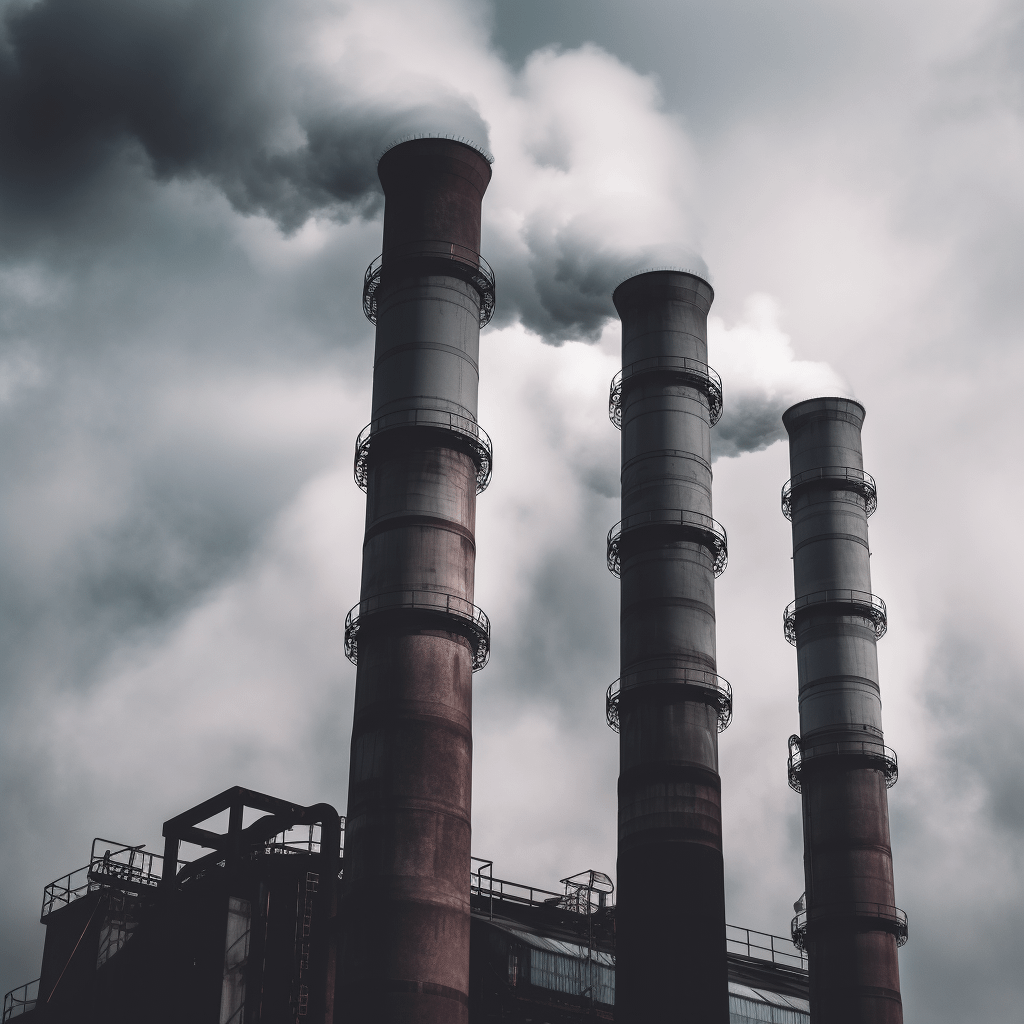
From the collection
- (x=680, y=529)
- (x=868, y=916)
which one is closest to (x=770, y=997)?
(x=868, y=916)

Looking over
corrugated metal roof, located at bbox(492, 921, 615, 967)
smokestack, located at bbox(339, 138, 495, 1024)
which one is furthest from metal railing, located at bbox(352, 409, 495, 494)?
corrugated metal roof, located at bbox(492, 921, 615, 967)

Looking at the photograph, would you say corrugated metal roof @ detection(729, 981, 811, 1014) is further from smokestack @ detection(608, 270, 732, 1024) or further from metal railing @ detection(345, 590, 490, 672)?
metal railing @ detection(345, 590, 490, 672)

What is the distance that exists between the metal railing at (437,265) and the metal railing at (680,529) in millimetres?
8706

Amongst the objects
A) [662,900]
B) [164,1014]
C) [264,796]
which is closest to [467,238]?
[264,796]

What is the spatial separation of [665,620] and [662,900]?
8593 millimetres

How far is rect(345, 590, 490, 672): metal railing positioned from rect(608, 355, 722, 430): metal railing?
44.9 feet

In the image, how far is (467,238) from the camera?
43312 mm

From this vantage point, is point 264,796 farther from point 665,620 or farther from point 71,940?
point 665,620

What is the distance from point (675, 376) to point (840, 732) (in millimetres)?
13402

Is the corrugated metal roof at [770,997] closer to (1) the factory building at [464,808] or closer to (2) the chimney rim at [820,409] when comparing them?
(1) the factory building at [464,808]

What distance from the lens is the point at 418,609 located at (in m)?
38.0

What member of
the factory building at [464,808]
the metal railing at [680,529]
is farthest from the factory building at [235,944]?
the metal railing at [680,529]

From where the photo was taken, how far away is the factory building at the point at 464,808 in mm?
36594

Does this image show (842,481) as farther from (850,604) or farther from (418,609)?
(418,609)
